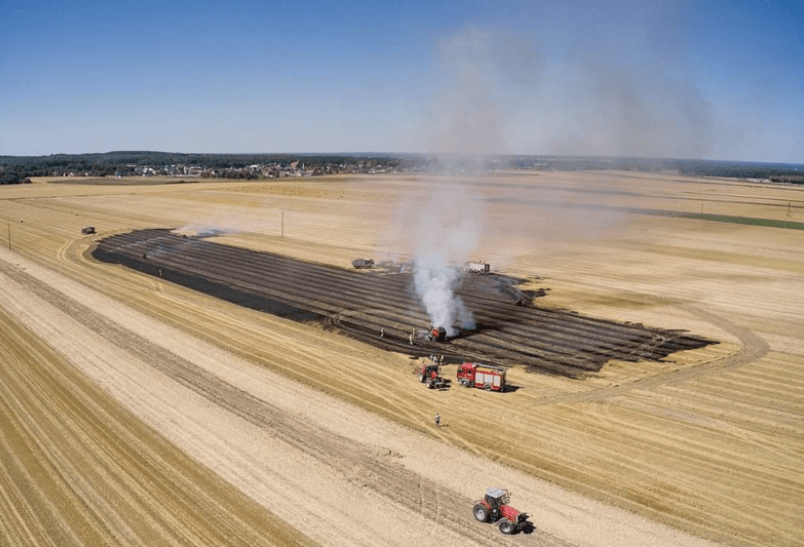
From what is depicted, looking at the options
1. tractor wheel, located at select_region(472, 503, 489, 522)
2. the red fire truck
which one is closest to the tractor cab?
tractor wheel, located at select_region(472, 503, 489, 522)

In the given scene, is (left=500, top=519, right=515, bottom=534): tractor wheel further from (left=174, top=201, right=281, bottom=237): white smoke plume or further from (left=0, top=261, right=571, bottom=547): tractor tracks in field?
(left=174, top=201, right=281, bottom=237): white smoke plume

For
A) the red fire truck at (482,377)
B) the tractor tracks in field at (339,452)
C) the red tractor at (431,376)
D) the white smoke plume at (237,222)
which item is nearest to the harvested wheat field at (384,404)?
the tractor tracks in field at (339,452)

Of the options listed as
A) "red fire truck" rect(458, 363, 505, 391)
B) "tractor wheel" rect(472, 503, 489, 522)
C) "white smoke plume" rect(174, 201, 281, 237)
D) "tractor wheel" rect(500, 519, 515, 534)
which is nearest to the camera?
"tractor wheel" rect(500, 519, 515, 534)

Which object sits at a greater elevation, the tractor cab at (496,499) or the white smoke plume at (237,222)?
the white smoke plume at (237,222)

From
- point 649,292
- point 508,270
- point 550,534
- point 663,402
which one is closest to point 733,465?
A: point 663,402

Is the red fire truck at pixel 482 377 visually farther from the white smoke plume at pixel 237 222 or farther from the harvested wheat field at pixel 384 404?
the white smoke plume at pixel 237 222

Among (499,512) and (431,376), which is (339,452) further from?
(431,376)

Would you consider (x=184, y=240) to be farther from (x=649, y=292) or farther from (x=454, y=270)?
(x=649, y=292)
